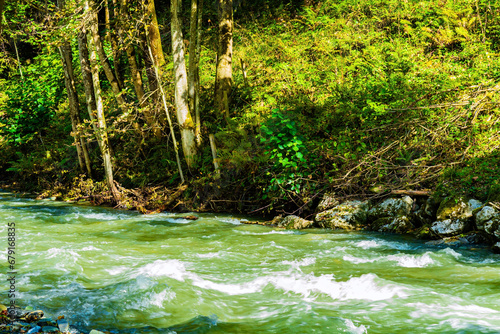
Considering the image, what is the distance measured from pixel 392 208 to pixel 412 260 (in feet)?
7.88

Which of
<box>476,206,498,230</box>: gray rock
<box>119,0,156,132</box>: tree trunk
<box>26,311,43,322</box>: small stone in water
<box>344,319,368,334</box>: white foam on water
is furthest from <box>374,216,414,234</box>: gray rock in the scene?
<box>119,0,156,132</box>: tree trunk

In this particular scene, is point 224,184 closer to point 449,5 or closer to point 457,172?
point 457,172

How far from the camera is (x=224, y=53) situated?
1215cm

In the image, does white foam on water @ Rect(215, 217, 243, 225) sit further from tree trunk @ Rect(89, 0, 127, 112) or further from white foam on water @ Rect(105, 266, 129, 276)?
tree trunk @ Rect(89, 0, 127, 112)

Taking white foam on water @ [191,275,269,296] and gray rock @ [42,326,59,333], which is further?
white foam on water @ [191,275,269,296]

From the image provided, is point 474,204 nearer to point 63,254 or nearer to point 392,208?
point 392,208

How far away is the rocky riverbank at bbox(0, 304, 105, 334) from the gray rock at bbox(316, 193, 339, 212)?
590cm

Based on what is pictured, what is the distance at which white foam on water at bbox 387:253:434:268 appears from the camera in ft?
19.0

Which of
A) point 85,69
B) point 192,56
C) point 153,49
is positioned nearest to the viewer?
point 192,56

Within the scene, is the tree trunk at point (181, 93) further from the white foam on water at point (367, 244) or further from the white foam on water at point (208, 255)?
the white foam on water at point (367, 244)

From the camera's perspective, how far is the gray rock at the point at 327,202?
8922 mm

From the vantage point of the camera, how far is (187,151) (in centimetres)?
1123

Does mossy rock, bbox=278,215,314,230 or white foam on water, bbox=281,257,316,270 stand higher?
white foam on water, bbox=281,257,316,270

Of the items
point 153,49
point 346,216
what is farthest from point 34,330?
point 153,49
